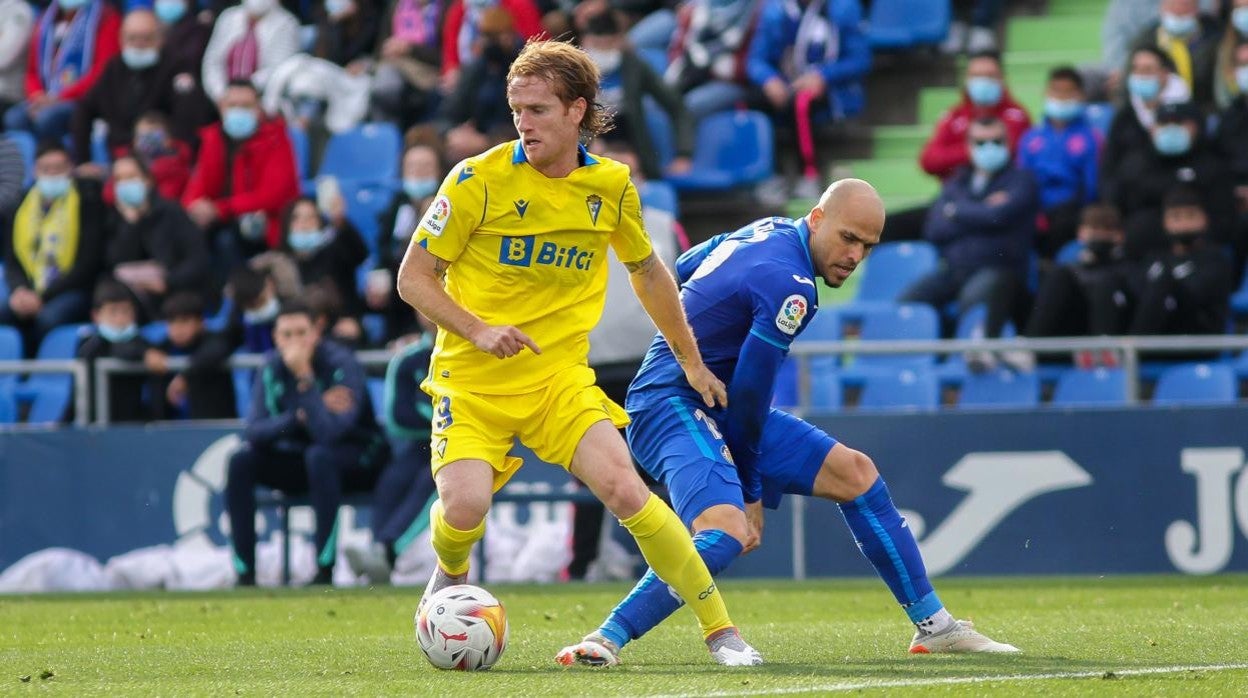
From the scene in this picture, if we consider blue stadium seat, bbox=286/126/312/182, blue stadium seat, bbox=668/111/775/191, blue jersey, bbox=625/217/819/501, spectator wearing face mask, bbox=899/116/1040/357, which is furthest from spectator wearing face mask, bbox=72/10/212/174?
blue jersey, bbox=625/217/819/501

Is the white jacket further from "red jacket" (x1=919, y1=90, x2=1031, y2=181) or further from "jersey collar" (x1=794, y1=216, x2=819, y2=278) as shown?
"jersey collar" (x1=794, y1=216, x2=819, y2=278)

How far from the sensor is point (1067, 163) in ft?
47.1

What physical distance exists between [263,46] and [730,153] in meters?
4.60

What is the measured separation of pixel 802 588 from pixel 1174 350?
2.60 metres

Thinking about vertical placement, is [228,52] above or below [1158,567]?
above

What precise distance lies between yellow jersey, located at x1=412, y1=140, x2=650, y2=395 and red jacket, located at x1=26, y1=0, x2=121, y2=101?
11.7 metres

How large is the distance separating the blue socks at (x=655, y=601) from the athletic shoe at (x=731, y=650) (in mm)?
172

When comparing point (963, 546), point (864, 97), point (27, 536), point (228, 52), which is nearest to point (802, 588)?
point (963, 546)

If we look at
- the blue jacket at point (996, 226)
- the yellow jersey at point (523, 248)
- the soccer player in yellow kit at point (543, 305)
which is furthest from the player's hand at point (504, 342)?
the blue jacket at point (996, 226)

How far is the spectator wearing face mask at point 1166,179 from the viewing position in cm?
1342

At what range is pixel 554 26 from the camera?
52.6 ft

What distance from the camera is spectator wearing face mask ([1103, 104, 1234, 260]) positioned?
44.0 feet

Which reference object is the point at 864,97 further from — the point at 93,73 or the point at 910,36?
the point at 93,73

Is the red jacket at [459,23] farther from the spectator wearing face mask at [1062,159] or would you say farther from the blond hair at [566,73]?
the blond hair at [566,73]
